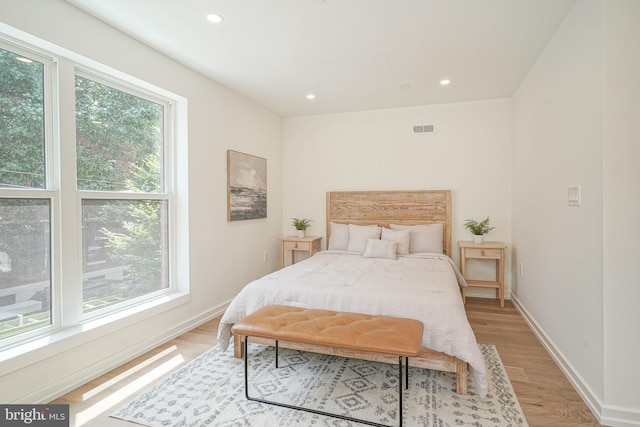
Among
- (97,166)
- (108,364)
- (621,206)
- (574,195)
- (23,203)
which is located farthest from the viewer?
(97,166)

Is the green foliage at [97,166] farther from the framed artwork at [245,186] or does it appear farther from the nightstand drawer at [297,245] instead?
the nightstand drawer at [297,245]

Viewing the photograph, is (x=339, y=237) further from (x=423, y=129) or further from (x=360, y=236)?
(x=423, y=129)

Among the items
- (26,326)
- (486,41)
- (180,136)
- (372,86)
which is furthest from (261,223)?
(486,41)

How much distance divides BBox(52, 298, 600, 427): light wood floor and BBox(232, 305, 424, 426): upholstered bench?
0.80 metres

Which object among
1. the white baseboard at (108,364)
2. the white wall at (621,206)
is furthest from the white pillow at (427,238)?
the white baseboard at (108,364)

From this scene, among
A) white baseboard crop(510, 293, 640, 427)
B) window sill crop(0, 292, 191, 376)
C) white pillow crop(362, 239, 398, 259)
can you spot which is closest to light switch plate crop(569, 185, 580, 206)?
white baseboard crop(510, 293, 640, 427)

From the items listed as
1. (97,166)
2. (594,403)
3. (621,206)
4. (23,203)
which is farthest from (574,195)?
(23,203)

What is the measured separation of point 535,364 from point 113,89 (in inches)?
154

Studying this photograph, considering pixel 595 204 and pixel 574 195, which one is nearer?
pixel 595 204

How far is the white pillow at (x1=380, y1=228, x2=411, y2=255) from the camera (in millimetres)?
4012

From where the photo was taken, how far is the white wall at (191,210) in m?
2.02

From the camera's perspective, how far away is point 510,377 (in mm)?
2281

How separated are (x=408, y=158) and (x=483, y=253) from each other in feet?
5.15

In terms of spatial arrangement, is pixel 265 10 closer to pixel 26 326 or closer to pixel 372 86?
pixel 372 86
